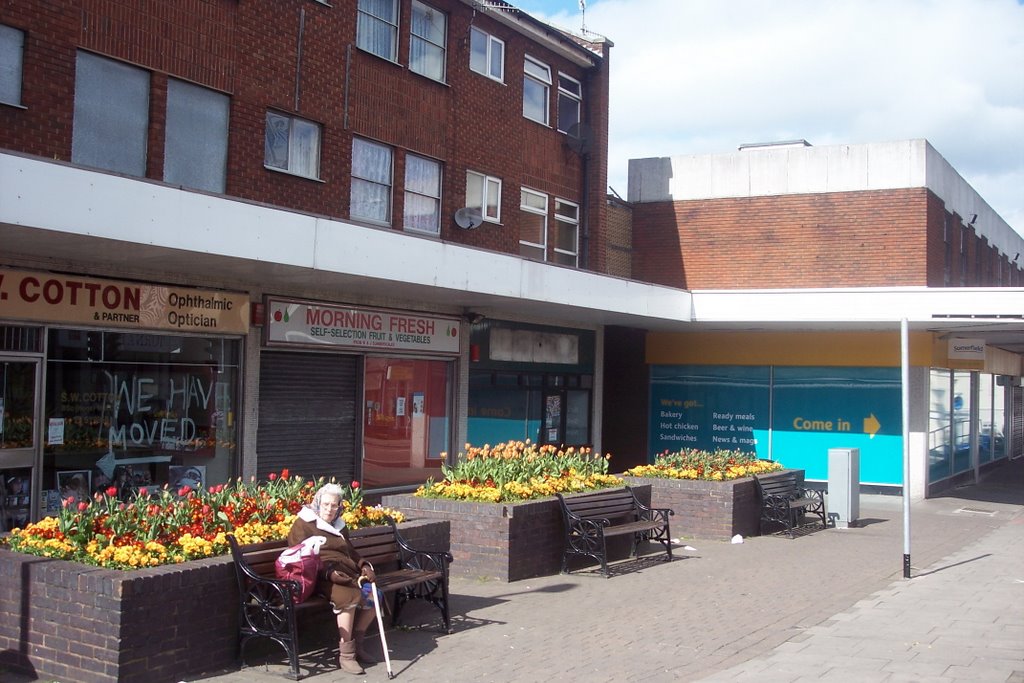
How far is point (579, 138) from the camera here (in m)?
21.8

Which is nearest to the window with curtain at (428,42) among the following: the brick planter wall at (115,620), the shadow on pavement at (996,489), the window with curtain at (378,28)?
the window with curtain at (378,28)

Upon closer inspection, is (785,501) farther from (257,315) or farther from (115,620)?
(115,620)

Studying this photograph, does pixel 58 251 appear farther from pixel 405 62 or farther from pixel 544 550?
pixel 405 62

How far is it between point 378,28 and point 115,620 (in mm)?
12407

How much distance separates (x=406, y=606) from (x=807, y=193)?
16.7 meters

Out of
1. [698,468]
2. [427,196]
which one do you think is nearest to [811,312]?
[698,468]

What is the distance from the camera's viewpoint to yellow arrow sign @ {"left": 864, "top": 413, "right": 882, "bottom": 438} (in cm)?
2148

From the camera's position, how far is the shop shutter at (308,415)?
47.2 ft

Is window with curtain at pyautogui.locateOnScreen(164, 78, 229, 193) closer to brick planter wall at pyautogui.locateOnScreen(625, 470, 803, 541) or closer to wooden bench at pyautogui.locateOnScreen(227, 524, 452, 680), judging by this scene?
wooden bench at pyautogui.locateOnScreen(227, 524, 452, 680)

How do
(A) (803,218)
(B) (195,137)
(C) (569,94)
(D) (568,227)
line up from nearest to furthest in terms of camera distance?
(B) (195,137) < (C) (569,94) < (D) (568,227) < (A) (803,218)

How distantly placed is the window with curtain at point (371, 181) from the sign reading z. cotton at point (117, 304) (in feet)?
Result: 11.2

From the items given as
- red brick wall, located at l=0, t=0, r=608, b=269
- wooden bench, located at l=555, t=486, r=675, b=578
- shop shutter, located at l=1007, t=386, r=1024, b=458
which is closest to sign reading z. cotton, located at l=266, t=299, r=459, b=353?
red brick wall, located at l=0, t=0, r=608, b=269

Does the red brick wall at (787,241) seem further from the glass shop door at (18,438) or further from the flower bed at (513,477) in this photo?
the glass shop door at (18,438)

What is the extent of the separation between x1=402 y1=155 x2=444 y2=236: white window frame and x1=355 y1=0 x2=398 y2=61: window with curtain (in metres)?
1.74
